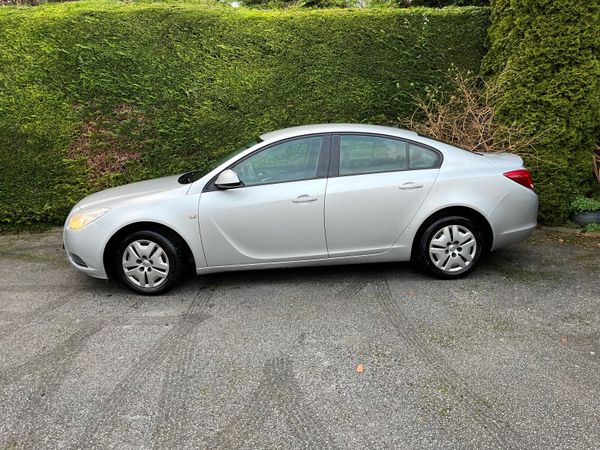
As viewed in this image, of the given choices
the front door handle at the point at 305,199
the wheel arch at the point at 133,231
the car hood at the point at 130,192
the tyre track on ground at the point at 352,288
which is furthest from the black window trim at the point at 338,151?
the wheel arch at the point at 133,231

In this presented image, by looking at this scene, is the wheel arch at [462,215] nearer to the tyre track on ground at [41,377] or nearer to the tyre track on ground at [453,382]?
the tyre track on ground at [453,382]

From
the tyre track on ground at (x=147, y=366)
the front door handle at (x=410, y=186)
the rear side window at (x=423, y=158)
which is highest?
the rear side window at (x=423, y=158)

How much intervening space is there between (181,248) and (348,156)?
1.71 meters

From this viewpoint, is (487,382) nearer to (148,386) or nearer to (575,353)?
(575,353)

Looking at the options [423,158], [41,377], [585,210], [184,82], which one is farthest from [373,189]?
[184,82]

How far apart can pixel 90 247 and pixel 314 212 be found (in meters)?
1.98

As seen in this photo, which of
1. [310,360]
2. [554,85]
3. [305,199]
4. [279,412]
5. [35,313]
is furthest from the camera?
[554,85]

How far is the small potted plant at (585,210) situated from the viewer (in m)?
6.16

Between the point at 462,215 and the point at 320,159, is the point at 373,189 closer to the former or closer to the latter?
the point at 320,159

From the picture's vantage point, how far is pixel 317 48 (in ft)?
22.0

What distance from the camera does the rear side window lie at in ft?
14.7

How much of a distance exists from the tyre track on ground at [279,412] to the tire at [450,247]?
6.41ft

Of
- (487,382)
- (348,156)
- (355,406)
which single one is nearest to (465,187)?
(348,156)

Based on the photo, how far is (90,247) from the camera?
431 cm
